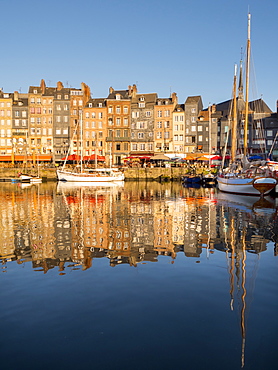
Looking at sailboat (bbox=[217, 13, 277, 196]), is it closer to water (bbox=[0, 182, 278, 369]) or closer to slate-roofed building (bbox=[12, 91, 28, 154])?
water (bbox=[0, 182, 278, 369])

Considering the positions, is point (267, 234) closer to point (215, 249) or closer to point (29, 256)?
point (215, 249)

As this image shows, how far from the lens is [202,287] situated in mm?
9602

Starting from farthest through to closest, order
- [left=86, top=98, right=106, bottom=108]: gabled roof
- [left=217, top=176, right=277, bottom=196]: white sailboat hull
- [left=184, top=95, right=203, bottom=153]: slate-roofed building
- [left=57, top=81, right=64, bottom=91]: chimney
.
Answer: [left=57, top=81, right=64, bottom=91]: chimney
[left=86, top=98, right=106, bottom=108]: gabled roof
[left=184, top=95, right=203, bottom=153]: slate-roofed building
[left=217, top=176, right=277, bottom=196]: white sailboat hull

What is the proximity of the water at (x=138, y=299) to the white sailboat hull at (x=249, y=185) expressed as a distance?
20589mm

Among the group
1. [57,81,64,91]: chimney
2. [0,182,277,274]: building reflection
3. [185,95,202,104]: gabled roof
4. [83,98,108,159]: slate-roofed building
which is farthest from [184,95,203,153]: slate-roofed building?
[0,182,277,274]: building reflection

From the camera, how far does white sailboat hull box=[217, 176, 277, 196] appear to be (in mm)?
36781

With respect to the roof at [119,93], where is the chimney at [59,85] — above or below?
above

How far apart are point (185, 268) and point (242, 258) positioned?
225 centimetres

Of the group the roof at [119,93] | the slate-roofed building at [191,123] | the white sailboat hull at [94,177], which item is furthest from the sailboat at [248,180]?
the roof at [119,93]

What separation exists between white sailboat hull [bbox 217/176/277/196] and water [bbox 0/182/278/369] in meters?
20.6

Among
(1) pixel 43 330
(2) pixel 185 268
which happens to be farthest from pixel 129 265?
(1) pixel 43 330

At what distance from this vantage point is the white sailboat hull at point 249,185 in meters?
36.8

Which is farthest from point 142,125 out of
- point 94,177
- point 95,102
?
point 94,177

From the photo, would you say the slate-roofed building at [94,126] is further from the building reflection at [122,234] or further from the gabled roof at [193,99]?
the building reflection at [122,234]
